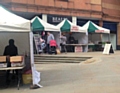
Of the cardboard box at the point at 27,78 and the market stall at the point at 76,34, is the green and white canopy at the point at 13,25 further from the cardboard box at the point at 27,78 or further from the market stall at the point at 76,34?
the market stall at the point at 76,34

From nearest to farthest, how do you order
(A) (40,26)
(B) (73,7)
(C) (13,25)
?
(C) (13,25) → (A) (40,26) → (B) (73,7)

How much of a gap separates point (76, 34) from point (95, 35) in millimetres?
4529

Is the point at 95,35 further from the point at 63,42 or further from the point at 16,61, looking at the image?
the point at 16,61

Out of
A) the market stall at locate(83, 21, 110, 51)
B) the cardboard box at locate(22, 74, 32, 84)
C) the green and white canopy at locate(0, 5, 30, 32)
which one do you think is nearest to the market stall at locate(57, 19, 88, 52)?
the market stall at locate(83, 21, 110, 51)

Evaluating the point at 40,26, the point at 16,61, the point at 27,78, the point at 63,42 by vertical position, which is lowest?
the point at 27,78

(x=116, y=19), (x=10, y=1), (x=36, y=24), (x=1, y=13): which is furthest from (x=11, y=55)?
(x=116, y=19)

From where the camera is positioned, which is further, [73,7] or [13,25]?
[73,7]

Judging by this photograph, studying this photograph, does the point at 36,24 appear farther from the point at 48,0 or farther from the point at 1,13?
the point at 1,13

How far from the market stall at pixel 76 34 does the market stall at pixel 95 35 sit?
2.67 ft

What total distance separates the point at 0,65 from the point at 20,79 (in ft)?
4.09

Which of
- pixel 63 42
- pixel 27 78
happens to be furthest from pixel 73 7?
pixel 27 78

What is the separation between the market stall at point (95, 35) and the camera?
1019 inches

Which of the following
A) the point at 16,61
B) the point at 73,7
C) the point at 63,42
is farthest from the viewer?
the point at 73,7

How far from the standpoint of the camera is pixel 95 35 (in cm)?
3108
